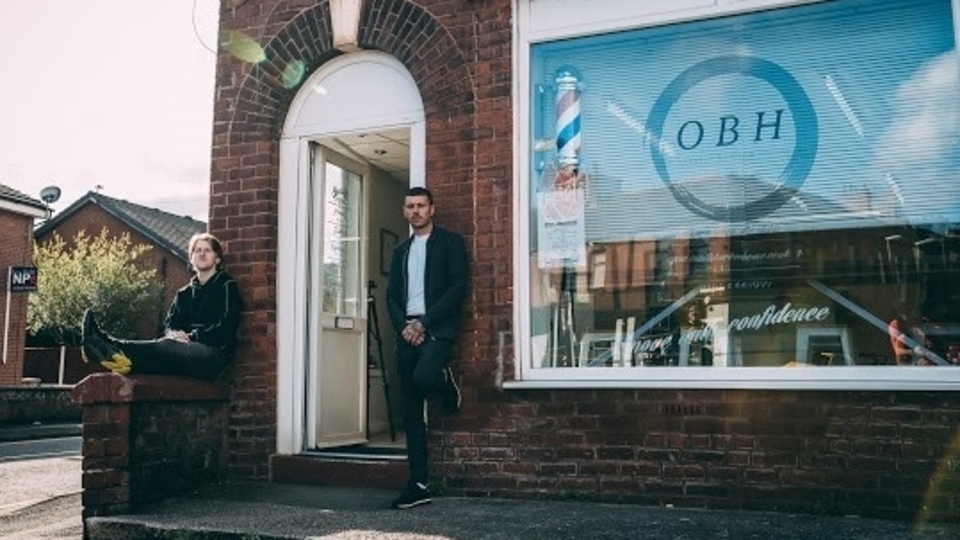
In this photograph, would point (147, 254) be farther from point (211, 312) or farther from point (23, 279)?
point (211, 312)

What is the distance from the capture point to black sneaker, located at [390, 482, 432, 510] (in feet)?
16.3

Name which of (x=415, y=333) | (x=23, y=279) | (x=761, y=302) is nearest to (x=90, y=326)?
(x=415, y=333)

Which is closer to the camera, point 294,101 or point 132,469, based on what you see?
point 132,469

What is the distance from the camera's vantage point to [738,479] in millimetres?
4789

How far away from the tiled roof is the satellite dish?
717cm

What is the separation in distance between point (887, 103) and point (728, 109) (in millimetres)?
909

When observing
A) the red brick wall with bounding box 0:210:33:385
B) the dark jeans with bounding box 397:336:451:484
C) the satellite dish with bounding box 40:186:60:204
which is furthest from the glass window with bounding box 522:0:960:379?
the satellite dish with bounding box 40:186:60:204

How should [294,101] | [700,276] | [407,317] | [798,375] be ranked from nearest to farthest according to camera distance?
[798,375] < [700,276] < [407,317] < [294,101]

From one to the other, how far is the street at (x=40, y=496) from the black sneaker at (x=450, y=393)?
236cm

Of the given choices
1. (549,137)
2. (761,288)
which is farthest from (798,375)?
(549,137)

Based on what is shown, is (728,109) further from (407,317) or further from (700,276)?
(407,317)

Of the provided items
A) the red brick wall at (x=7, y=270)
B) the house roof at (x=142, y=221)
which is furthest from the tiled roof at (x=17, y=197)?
the house roof at (x=142, y=221)

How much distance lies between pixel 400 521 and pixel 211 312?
233cm

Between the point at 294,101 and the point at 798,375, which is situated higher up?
the point at 294,101
